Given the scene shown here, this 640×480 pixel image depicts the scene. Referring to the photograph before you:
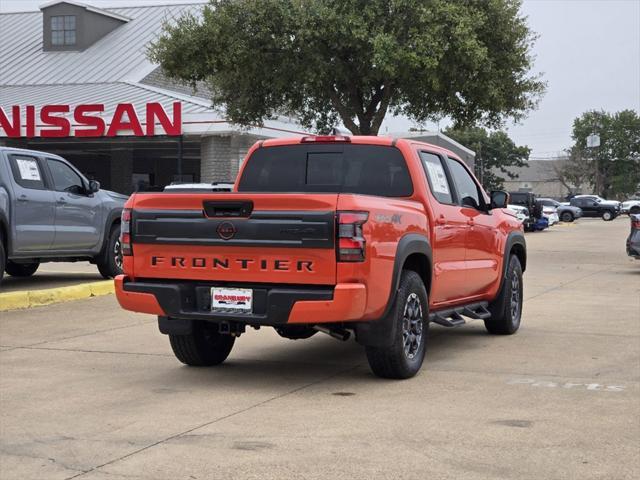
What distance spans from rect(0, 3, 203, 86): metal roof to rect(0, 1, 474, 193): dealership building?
0.13 ft

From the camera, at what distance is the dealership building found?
32500 mm

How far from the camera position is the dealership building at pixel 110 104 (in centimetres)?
3250

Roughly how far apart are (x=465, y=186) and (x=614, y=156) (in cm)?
13035

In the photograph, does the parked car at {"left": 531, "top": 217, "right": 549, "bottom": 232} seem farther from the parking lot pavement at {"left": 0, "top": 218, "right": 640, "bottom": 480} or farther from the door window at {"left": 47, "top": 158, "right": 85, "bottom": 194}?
the parking lot pavement at {"left": 0, "top": 218, "right": 640, "bottom": 480}

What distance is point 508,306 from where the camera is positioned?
34.3 ft

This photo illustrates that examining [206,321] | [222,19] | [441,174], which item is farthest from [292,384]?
[222,19]

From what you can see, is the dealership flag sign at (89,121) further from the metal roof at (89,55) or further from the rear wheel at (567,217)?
the rear wheel at (567,217)

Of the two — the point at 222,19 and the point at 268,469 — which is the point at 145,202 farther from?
the point at 222,19

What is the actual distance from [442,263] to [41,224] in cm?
733

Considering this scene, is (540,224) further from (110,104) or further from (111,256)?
(111,256)

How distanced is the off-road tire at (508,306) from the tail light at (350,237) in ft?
12.0

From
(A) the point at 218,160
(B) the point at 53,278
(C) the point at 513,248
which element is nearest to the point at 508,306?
(C) the point at 513,248

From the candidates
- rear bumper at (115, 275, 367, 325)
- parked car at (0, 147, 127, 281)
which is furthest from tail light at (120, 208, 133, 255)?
parked car at (0, 147, 127, 281)

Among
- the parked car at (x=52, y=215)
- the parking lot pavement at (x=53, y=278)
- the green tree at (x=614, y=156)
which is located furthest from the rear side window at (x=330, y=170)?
the green tree at (x=614, y=156)
